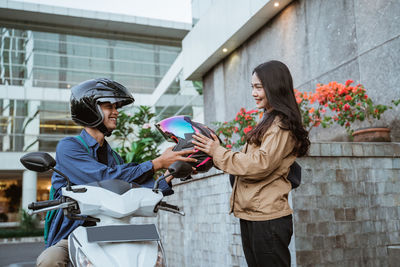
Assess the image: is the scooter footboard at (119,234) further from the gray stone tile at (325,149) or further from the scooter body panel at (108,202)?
the gray stone tile at (325,149)

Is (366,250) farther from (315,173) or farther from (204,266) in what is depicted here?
(204,266)

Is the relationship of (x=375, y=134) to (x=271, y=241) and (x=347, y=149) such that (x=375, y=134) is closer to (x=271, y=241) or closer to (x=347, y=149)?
(x=347, y=149)

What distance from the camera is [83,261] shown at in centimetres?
173

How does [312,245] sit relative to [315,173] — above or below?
below

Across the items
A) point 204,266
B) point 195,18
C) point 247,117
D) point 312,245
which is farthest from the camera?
point 195,18

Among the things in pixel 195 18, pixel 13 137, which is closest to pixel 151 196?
pixel 195 18

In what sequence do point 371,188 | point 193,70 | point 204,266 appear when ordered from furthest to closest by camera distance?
1. point 193,70
2. point 204,266
3. point 371,188

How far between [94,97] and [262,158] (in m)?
0.97

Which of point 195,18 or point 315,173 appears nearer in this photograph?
point 315,173

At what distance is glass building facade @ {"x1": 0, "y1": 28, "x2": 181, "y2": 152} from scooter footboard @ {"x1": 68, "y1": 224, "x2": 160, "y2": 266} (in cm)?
2953

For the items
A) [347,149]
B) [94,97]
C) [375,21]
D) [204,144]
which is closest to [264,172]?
[204,144]

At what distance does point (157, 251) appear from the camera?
1.85 metres

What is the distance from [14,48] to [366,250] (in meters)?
32.9

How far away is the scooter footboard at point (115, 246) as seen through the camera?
5.61 feet
